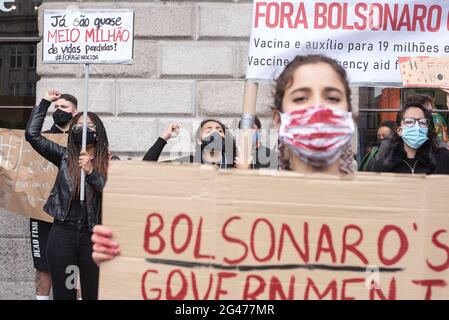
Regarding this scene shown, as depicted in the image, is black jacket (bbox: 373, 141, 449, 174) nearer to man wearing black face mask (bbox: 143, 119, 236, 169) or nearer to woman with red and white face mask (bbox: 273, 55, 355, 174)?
man wearing black face mask (bbox: 143, 119, 236, 169)

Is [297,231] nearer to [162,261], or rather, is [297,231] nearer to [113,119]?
[162,261]

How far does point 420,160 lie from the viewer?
14.8 feet

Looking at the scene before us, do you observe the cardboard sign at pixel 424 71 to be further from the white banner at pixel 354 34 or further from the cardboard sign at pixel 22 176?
the cardboard sign at pixel 22 176

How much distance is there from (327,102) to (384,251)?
525mm

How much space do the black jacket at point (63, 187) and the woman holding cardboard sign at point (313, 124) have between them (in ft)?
7.51

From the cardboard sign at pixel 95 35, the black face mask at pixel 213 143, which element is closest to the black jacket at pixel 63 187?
the cardboard sign at pixel 95 35

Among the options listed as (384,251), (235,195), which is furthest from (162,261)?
(384,251)

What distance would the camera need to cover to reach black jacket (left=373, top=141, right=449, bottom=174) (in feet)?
14.6

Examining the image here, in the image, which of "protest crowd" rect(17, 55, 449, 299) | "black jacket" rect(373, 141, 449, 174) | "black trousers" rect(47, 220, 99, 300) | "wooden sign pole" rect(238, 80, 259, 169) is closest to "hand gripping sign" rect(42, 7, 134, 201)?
"protest crowd" rect(17, 55, 449, 299)

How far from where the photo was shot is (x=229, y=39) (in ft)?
22.0

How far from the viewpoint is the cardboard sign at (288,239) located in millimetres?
2066

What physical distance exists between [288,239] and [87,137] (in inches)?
107

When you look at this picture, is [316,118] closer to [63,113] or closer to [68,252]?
[68,252]

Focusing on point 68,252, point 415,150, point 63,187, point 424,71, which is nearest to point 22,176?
point 63,187
